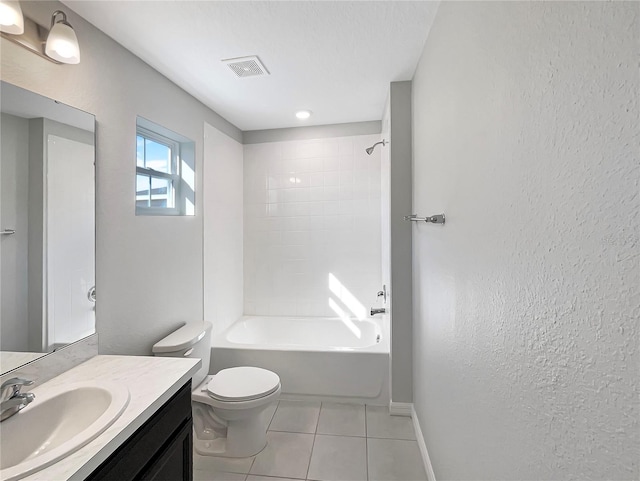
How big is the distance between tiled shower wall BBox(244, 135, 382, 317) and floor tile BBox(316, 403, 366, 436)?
980 mm

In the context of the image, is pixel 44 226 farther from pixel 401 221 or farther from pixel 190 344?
pixel 401 221

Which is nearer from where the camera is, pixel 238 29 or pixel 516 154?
pixel 516 154

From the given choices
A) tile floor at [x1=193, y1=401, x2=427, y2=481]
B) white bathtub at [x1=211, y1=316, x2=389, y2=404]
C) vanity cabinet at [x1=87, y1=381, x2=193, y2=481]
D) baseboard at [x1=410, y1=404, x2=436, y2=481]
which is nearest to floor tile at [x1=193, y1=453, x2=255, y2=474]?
tile floor at [x1=193, y1=401, x2=427, y2=481]

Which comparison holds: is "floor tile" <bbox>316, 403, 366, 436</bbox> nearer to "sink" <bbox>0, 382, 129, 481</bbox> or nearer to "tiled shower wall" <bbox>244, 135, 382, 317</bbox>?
"tiled shower wall" <bbox>244, 135, 382, 317</bbox>

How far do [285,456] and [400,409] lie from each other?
2.95 ft

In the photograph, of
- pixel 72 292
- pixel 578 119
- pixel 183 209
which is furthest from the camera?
pixel 183 209

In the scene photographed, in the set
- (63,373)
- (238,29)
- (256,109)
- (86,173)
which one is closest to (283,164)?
(256,109)

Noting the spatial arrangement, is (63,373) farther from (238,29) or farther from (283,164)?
(283,164)

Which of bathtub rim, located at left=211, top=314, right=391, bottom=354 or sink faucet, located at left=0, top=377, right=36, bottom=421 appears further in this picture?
bathtub rim, located at left=211, top=314, right=391, bottom=354

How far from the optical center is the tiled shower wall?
3174mm

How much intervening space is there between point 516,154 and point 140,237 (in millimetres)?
1914

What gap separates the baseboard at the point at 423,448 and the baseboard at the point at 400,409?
3cm

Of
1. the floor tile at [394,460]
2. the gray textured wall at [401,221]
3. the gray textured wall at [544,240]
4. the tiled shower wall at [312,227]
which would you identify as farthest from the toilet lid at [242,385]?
the tiled shower wall at [312,227]

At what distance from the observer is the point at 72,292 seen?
4.58 ft
